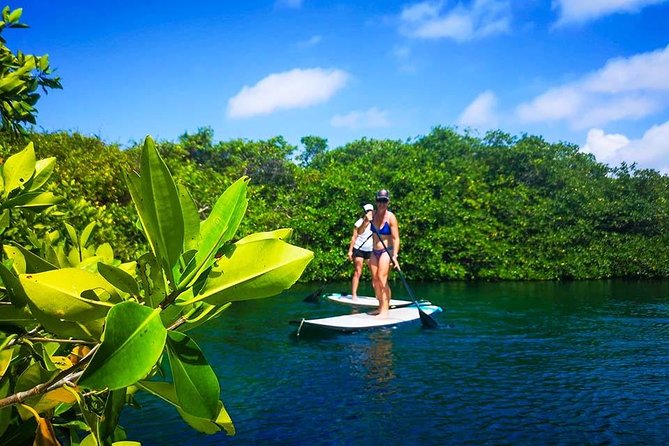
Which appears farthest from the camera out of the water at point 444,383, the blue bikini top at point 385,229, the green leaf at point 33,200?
the blue bikini top at point 385,229

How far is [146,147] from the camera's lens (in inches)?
27.9

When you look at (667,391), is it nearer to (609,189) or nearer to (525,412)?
(525,412)

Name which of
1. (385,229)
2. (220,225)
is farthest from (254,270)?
(385,229)

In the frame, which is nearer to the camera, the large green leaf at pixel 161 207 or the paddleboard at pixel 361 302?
the large green leaf at pixel 161 207

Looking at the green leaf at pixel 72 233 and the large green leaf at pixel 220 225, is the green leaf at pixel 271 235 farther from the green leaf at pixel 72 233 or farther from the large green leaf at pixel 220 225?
the green leaf at pixel 72 233

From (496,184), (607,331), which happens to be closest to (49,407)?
(607,331)

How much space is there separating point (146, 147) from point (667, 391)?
242 inches

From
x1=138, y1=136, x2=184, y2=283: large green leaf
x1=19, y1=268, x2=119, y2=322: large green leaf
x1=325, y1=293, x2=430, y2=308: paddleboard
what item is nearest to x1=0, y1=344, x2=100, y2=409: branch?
x1=19, y1=268, x2=119, y2=322: large green leaf

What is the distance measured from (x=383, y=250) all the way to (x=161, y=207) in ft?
26.6

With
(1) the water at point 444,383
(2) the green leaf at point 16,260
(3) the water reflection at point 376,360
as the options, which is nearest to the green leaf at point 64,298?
(2) the green leaf at point 16,260

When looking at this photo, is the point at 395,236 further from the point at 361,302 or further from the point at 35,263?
the point at 35,263

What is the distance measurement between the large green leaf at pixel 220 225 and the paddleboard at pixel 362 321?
7.16 metres

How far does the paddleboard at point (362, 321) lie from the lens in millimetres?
8023

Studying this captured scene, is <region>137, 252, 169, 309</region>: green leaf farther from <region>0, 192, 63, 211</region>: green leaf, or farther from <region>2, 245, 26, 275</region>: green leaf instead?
<region>0, 192, 63, 211</region>: green leaf
